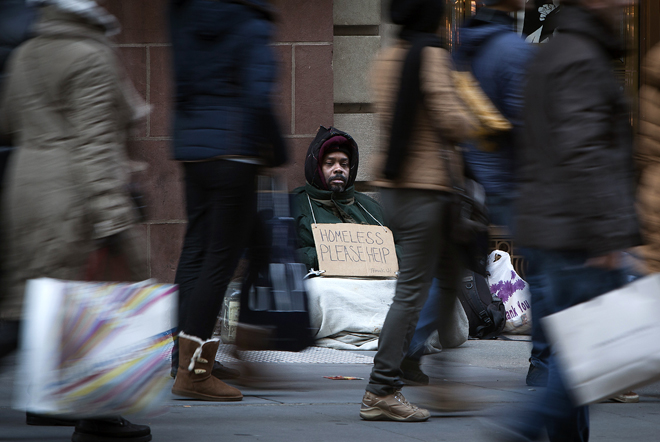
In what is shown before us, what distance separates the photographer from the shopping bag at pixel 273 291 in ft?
12.6

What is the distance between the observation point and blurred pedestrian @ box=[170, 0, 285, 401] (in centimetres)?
359

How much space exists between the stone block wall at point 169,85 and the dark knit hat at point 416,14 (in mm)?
3633

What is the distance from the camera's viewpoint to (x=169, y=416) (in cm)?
349

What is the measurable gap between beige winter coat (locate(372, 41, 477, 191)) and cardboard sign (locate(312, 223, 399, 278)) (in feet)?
9.97

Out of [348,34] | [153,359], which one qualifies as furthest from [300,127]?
[153,359]

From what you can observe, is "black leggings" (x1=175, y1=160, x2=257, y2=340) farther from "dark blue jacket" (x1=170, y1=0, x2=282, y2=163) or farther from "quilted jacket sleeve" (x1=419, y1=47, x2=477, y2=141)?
"quilted jacket sleeve" (x1=419, y1=47, x2=477, y2=141)

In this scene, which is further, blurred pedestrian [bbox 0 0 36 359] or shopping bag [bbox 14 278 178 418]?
blurred pedestrian [bbox 0 0 36 359]

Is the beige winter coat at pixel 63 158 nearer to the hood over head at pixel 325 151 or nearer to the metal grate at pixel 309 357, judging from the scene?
the metal grate at pixel 309 357

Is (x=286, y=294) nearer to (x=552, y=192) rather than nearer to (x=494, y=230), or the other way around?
(x=552, y=192)

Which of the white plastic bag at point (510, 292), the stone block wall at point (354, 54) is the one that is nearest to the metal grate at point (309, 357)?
the white plastic bag at point (510, 292)

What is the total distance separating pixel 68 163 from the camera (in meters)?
2.83

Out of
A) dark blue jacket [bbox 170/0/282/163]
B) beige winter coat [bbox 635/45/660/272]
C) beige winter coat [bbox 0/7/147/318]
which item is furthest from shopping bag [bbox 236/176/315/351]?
beige winter coat [bbox 635/45/660/272]

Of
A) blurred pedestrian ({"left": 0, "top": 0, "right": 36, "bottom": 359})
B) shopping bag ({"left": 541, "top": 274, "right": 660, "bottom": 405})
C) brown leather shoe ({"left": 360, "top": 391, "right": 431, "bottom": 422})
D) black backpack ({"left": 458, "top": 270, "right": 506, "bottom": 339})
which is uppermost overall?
blurred pedestrian ({"left": 0, "top": 0, "right": 36, "bottom": 359})

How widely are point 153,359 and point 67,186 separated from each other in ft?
2.13
